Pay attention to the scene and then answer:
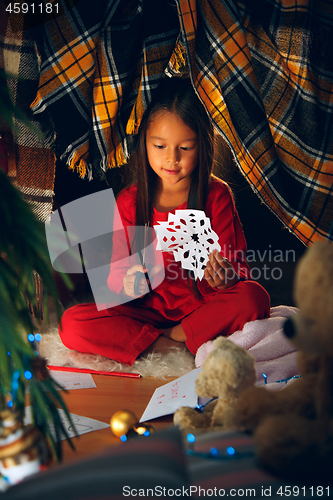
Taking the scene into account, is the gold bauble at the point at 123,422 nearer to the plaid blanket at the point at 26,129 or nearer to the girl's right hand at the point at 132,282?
the girl's right hand at the point at 132,282

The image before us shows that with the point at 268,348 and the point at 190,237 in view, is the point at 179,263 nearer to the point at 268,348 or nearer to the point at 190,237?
the point at 190,237

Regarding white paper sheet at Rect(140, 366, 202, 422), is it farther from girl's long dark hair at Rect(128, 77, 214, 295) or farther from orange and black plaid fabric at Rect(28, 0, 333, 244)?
orange and black plaid fabric at Rect(28, 0, 333, 244)

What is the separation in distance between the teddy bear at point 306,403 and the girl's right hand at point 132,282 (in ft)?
2.77

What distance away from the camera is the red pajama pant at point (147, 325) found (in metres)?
1.13

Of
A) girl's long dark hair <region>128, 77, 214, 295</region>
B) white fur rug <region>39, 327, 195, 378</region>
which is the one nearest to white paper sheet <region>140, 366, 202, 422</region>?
white fur rug <region>39, 327, 195, 378</region>

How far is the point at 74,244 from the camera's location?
4.40 feet

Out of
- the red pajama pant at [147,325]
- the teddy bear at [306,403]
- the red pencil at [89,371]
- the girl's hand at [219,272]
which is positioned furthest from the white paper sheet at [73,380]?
the teddy bear at [306,403]

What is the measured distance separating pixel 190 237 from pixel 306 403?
2.79ft

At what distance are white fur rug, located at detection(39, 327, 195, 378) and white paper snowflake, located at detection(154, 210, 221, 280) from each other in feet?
0.90

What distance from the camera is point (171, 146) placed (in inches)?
49.0

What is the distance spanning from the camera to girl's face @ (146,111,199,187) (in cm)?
124

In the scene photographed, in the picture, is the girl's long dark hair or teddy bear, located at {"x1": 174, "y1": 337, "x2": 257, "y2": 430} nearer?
teddy bear, located at {"x1": 174, "y1": 337, "x2": 257, "y2": 430}

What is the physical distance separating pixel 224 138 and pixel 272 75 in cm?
24

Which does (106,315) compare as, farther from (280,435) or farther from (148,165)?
(280,435)
